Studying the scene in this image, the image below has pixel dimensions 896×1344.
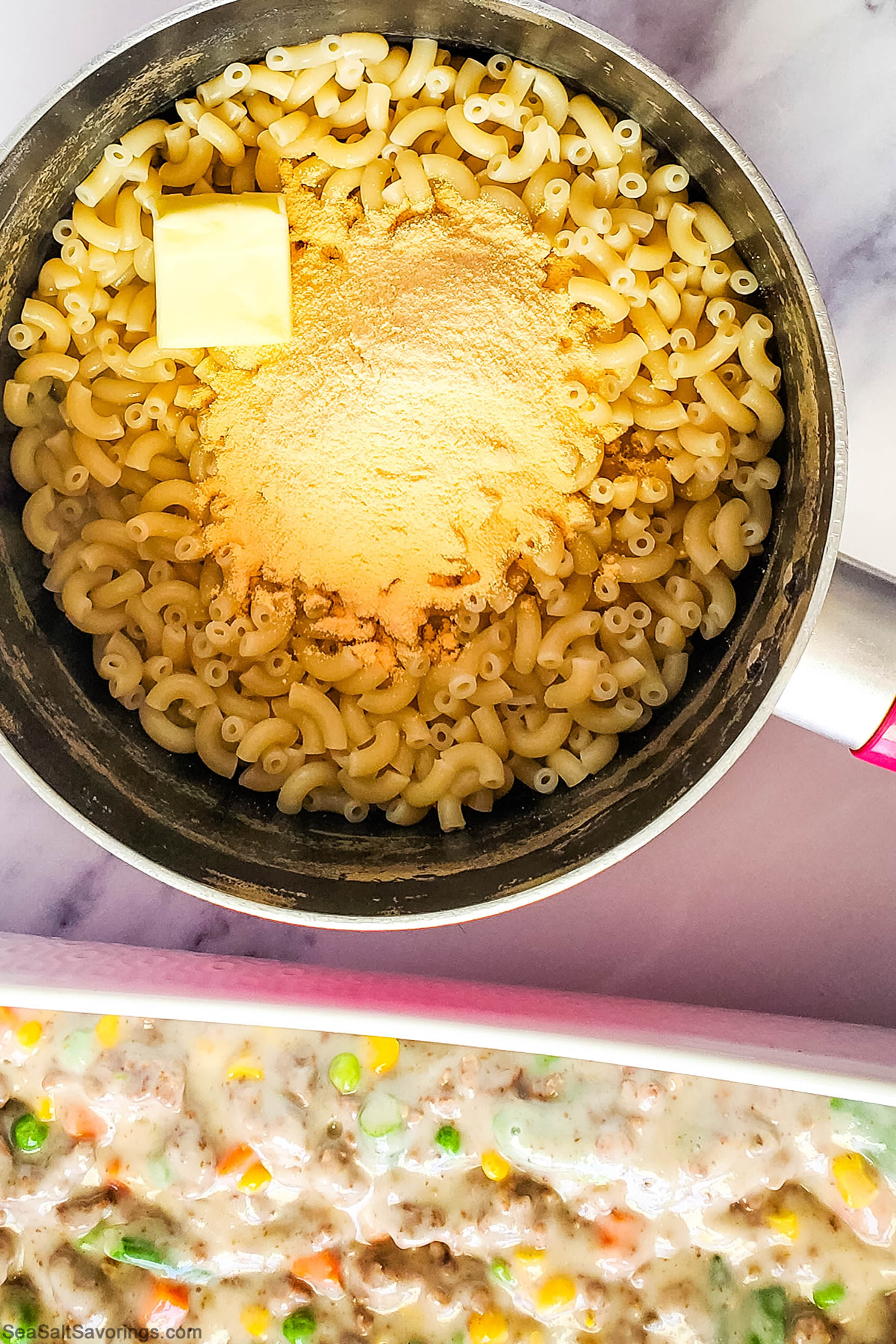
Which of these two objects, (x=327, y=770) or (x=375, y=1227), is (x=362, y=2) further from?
(x=375, y=1227)

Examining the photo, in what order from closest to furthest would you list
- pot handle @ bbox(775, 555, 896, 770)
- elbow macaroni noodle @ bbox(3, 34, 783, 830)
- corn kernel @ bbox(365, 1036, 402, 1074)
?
pot handle @ bbox(775, 555, 896, 770)
elbow macaroni noodle @ bbox(3, 34, 783, 830)
corn kernel @ bbox(365, 1036, 402, 1074)

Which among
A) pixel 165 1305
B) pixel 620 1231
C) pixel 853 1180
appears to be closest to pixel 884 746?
pixel 853 1180

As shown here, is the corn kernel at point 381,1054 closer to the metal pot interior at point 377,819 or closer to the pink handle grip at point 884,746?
the metal pot interior at point 377,819

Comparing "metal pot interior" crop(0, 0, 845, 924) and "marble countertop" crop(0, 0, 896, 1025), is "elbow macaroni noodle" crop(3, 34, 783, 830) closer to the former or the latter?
"metal pot interior" crop(0, 0, 845, 924)

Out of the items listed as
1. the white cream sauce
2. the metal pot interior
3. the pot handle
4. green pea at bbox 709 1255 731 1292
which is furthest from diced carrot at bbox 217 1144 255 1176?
the pot handle

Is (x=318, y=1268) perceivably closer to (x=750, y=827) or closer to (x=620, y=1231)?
(x=620, y=1231)
